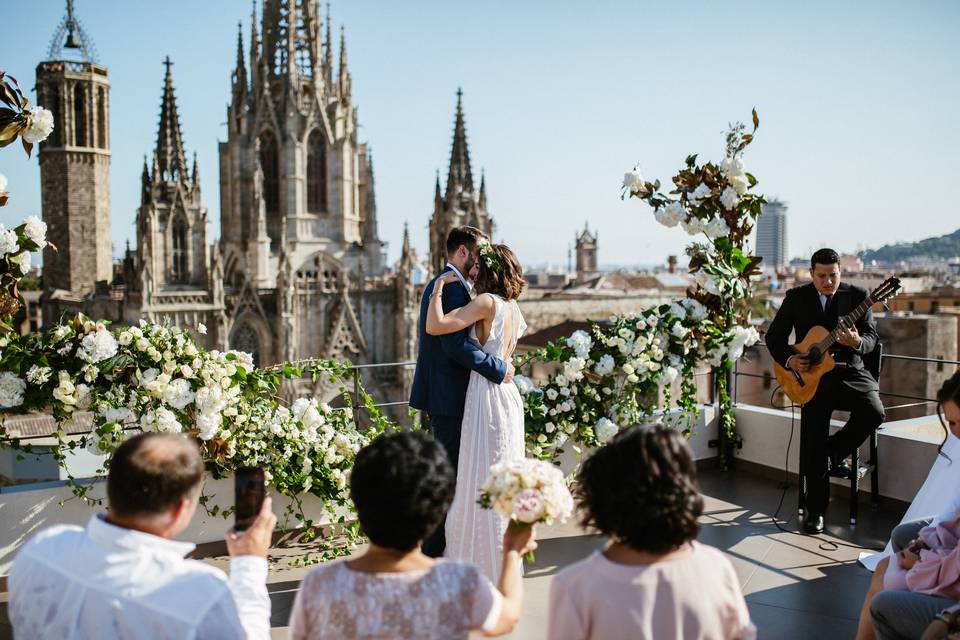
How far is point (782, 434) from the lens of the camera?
6465mm

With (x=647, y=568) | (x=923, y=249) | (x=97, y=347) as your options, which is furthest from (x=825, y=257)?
(x=923, y=249)

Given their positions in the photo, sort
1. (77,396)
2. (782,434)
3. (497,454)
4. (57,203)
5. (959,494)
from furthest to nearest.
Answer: (57,203), (782,434), (77,396), (497,454), (959,494)

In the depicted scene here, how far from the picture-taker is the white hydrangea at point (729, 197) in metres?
5.72

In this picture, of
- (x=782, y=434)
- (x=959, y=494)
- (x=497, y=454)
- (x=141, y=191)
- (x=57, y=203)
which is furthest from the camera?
(x=57, y=203)

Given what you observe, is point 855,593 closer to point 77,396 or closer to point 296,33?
point 77,396

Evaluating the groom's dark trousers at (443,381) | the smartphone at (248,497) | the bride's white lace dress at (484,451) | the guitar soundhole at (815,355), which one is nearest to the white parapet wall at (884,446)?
the guitar soundhole at (815,355)

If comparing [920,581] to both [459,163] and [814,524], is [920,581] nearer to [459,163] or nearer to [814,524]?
[814,524]

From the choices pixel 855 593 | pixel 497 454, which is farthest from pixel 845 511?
pixel 497 454

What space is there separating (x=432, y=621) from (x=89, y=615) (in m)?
0.90

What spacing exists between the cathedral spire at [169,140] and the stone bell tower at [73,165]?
564cm

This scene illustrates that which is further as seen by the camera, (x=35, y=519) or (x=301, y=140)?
(x=301, y=140)

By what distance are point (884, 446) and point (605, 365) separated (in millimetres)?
2134

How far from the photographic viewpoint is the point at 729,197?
5.71 m

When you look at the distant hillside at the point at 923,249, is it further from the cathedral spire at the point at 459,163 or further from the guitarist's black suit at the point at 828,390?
the guitarist's black suit at the point at 828,390
